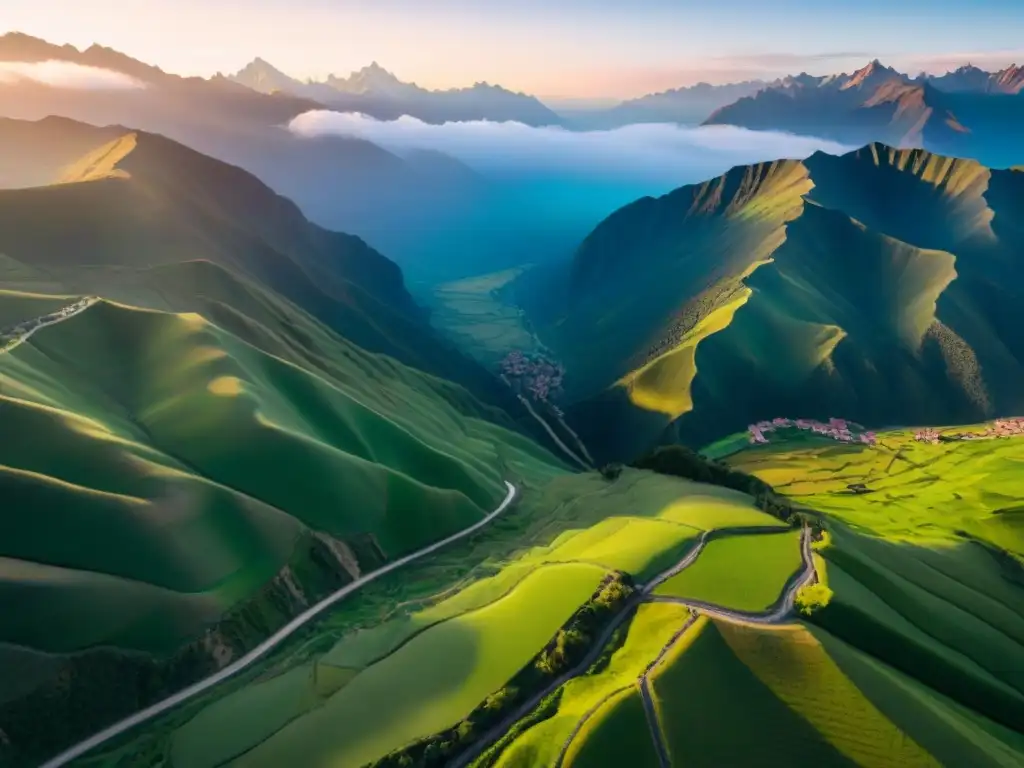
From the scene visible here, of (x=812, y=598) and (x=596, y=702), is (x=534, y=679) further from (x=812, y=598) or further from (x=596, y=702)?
(x=812, y=598)

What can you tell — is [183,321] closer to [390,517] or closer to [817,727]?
[390,517]

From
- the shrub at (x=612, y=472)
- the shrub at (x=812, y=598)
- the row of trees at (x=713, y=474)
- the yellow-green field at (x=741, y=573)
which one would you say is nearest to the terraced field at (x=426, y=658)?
the yellow-green field at (x=741, y=573)

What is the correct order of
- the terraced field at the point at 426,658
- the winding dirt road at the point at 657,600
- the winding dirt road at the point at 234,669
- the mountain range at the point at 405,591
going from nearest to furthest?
the winding dirt road at the point at 657,600 < the mountain range at the point at 405,591 < the terraced field at the point at 426,658 < the winding dirt road at the point at 234,669

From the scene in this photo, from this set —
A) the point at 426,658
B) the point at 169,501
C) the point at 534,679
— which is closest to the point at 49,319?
the point at 169,501

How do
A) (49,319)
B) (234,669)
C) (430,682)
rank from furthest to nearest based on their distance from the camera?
(49,319), (234,669), (430,682)

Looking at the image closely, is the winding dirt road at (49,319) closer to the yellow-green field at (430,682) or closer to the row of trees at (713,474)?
the yellow-green field at (430,682)

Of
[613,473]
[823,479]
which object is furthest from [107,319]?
[823,479]

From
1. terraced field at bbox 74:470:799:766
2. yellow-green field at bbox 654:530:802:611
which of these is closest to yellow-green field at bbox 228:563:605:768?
terraced field at bbox 74:470:799:766

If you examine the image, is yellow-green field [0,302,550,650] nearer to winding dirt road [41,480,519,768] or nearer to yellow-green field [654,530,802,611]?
winding dirt road [41,480,519,768]
